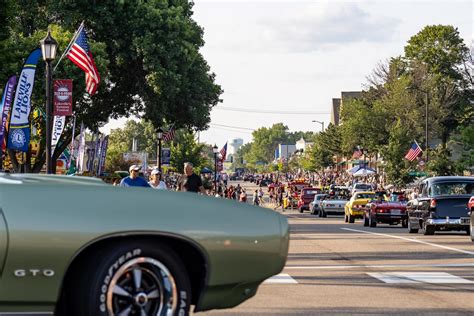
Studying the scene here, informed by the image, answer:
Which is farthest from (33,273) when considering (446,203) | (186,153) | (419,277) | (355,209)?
(186,153)

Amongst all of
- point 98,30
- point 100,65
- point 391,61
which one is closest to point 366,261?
point 100,65

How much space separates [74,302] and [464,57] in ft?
338

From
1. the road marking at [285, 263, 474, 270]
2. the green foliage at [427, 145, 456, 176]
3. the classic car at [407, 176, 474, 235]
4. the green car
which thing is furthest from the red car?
the green car

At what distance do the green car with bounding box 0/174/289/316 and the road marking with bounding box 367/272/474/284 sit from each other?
22.7ft

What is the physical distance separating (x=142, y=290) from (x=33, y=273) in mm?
759

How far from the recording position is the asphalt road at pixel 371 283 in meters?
10.6

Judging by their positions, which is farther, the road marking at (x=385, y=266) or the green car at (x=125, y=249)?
the road marking at (x=385, y=266)

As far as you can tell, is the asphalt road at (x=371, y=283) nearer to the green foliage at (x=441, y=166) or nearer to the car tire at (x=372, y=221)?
the car tire at (x=372, y=221)

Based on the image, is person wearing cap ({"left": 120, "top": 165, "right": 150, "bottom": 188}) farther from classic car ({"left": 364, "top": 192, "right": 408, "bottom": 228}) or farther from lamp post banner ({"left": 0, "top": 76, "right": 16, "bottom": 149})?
classic car ({"left": 364, "top": 192, "right": 408, "bottom": 228})

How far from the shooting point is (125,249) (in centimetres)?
670

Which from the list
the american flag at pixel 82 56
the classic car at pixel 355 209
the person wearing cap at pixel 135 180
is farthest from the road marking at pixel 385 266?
the classic car at pixel 355 209

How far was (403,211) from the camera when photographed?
38250 mm

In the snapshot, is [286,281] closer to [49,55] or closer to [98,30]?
[49,55]

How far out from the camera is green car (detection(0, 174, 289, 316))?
6.48 meters
